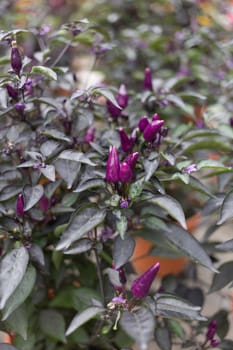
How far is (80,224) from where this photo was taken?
776 mm

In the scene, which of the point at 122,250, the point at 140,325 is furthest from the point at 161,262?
the point at 140,325

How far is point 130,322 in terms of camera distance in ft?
2.23

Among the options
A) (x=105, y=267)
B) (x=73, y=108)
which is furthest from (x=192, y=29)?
(x=105, y=267)

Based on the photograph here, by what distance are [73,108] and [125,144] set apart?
6.2 inches

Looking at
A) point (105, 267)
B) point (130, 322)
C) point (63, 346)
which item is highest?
point (130, 322)

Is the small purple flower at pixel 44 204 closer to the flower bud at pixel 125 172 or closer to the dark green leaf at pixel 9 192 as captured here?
the dark green leaf at pixel 9 192

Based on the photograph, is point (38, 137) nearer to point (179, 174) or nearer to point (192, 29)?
point (179, 174)

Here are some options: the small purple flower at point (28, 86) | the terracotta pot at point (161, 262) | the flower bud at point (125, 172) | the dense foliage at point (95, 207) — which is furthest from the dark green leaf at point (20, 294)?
the terracotta pot at point (161, 262)

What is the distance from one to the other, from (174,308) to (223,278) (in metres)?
0.25

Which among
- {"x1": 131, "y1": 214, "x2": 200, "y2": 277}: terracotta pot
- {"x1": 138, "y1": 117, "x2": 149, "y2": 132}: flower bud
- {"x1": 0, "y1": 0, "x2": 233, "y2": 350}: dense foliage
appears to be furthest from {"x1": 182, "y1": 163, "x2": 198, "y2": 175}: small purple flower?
{"x1": 131, "y1": 214, "x2": 200, "y2": 277}: terracotta pot

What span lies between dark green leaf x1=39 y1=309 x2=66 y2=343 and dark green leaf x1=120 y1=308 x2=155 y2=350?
32 cm

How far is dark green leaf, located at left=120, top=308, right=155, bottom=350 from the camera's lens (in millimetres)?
636

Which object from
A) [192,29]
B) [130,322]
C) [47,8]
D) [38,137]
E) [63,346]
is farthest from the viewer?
[47,8]

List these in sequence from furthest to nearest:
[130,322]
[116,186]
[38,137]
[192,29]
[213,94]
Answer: [192,29] → [213,94] → [38,137] → [116,186] → [130,322]
